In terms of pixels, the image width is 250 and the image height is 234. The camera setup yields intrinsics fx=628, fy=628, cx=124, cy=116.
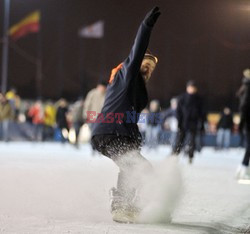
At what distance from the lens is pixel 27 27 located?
100 ft

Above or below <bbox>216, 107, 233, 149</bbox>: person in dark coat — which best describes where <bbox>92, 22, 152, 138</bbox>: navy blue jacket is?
above

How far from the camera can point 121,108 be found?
4.95 metres

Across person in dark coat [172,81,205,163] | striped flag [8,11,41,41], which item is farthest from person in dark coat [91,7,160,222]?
striped flag [8,11,41,41]

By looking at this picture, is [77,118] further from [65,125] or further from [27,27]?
[27,27]

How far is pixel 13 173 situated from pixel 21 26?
22102 millimetres

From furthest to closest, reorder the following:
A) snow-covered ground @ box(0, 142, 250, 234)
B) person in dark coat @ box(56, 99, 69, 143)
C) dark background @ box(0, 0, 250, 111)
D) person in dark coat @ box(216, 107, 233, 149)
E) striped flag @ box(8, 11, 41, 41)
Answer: dark background @ box(0, 0, 250, 111), striped flag @ box(8, 11, 41, 41), person in dark coat @ box(216, 107, 233, 149), person in dark coat @ box(56, 99, 69, 143), snow-covered ground @ box(0, 142, 250, 234)

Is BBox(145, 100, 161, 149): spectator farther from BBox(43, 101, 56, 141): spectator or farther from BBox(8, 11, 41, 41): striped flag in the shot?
BBox(8, 11, 41, 41): striped flag

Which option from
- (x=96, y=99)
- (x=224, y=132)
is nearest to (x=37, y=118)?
(x=224, y=132)

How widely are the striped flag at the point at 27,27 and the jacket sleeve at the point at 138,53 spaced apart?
25922 millimetres

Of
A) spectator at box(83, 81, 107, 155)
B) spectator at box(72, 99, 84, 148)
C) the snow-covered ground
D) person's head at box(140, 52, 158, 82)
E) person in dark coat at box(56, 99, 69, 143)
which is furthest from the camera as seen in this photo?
person in dark coat at box(56, 99, 69, 143)

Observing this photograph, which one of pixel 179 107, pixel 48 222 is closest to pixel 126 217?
pixel 48 222

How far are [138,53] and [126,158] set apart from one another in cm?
84

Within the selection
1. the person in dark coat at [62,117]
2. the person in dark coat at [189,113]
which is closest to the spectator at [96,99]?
the person in dark coat at [189,113]

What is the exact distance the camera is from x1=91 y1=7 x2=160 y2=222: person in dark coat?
4.94 metres
